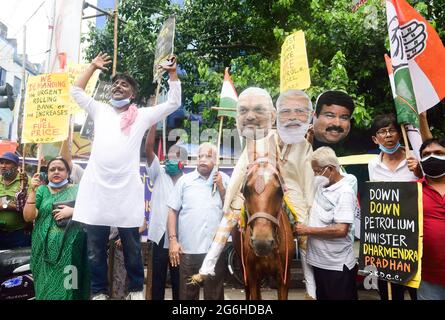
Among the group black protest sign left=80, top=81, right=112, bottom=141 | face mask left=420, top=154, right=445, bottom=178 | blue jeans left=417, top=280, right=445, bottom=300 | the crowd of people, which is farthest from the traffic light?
blue jeans left=417, top=280, right=445, bottom=300

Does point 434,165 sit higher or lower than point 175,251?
higher

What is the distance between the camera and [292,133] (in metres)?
3.40

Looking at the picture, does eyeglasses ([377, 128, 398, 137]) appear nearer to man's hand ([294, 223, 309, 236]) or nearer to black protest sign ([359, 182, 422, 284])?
black protest sign ([359, 182, 422, 284])

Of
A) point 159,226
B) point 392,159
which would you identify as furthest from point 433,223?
point 159,226

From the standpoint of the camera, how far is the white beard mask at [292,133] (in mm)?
3383

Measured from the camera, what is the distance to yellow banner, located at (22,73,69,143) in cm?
422

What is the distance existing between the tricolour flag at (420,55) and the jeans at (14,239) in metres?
4.45

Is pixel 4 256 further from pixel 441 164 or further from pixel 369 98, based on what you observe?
pixel 369 98

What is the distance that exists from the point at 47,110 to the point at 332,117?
3.01 m

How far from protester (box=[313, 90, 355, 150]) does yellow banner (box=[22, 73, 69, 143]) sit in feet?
8.45

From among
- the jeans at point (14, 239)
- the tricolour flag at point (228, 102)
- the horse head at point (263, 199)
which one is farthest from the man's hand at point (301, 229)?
the jeans at point (14, 239)

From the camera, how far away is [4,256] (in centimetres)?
445

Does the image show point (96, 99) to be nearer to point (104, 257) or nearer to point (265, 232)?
point (104, 257)

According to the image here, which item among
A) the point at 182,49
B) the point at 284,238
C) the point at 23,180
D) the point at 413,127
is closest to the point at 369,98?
the point at 182,49
